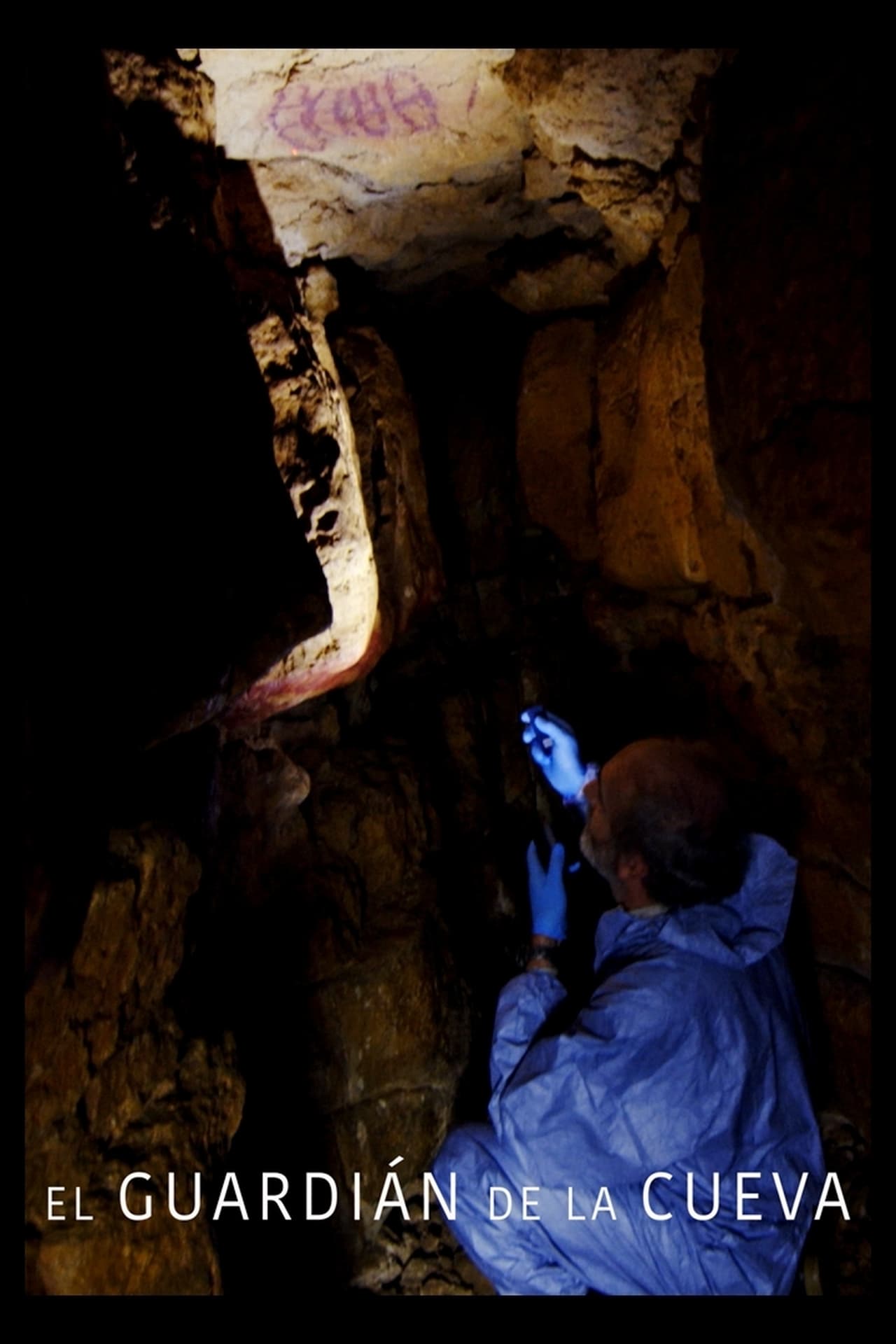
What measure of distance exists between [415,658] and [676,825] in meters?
1.61

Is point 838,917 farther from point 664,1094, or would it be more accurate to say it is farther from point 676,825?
point 664,1094

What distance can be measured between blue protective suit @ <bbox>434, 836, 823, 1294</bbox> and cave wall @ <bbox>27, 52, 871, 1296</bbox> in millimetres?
304

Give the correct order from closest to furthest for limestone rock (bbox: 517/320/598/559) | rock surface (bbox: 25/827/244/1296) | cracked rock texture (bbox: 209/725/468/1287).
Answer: rock surface (bbox: 25/827/244/1296)
cracked rock texture (bbox: 209/725/468/1287)
limestone rock (bbox: 517/320/598/559)

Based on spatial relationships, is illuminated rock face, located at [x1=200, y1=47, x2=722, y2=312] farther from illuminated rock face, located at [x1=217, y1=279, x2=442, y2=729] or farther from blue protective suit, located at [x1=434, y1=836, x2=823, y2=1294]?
blue protective suit, located at [x1=434, y1=836, x2=823, y2=1294]

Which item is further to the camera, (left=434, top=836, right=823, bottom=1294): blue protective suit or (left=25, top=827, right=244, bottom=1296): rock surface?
(left=434, top=836, right=823, bottom=1294): blue protective suit

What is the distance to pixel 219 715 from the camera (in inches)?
99.3

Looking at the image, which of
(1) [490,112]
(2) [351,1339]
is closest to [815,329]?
(1) [490,112]

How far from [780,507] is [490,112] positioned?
5.17 feet

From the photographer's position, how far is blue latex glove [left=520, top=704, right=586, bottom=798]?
3.23 metres

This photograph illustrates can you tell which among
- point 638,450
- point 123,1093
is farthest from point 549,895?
point 638,450

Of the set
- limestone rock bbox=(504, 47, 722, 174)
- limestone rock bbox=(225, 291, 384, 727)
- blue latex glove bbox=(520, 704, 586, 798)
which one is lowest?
blue latex glove bbox=(520, 704, 586, 798)

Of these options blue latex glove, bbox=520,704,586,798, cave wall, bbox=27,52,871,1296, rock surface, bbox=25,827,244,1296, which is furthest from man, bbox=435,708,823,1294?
rock surface, bbox=25,827,244,1296

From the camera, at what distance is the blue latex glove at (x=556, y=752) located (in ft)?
10.6

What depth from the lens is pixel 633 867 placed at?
274 centimetres
